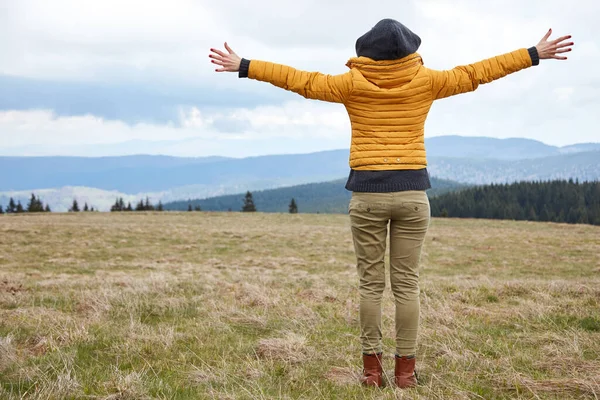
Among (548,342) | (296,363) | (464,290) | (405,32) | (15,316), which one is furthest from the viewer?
(464,290)

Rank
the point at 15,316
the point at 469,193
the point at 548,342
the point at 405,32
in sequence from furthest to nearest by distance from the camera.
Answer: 1. the point at 469,193
2. the point at 15,316
3. the point at 548,342
4. the point at 405,32

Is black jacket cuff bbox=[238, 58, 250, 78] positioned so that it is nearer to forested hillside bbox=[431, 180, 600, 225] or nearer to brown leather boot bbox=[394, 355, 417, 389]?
brown leather boot bbox=[394, 355, 417, 389]

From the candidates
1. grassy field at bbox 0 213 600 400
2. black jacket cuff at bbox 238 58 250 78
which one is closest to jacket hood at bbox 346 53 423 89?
black jacket cuff at bbox 238 58 250 78

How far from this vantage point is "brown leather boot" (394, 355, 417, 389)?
4207 mm

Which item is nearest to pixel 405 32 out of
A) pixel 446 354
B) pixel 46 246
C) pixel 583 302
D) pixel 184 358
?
pixel 446 354

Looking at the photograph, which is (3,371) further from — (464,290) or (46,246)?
(46,246)

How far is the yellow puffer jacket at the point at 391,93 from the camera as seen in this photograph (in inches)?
164

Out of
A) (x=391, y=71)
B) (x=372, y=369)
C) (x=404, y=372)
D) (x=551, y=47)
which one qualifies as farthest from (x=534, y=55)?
(x=372, y=369)

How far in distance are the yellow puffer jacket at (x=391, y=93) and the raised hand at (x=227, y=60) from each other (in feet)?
1.67

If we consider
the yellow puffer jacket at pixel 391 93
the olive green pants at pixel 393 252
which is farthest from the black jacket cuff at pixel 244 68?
the olive green pants at pixel 393 252

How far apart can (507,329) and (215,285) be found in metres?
6.24

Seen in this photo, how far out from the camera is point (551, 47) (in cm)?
451

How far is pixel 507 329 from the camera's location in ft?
20.6

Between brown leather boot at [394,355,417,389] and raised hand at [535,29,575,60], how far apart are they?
3182 millimetres
